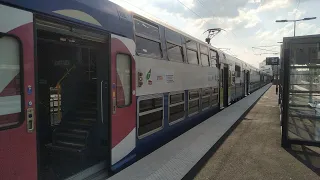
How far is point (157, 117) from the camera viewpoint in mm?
5801

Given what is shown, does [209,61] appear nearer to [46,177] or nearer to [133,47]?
[133,47]

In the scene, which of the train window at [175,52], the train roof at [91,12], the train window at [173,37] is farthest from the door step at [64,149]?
the train window at [173,37]

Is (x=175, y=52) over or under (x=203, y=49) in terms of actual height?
under

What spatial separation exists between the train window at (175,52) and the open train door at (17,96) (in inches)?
157

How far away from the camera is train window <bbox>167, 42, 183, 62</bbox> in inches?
250

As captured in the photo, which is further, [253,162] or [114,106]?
[253,162]

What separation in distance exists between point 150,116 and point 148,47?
1483mm

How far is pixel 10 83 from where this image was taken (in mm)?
2545

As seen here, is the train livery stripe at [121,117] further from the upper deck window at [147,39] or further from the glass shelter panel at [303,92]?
the glass shelter panel at [303,92]

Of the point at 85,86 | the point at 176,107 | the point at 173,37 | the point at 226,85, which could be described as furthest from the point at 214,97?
the point at 85,86

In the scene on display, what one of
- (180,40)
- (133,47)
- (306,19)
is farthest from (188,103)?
(306,19)

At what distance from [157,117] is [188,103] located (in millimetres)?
2169

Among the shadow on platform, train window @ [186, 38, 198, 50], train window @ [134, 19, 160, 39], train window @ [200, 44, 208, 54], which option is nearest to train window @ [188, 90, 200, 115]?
train window @ [186, 38, 198, 50]

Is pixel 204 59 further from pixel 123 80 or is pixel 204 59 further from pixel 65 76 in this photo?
pixel 123 80
